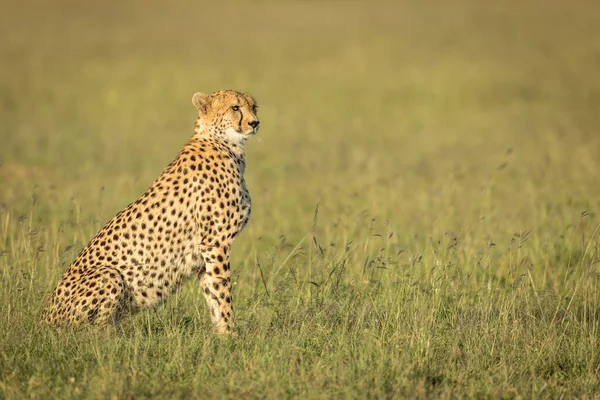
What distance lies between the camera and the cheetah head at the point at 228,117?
598 centimetres

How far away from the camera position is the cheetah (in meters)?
5.27

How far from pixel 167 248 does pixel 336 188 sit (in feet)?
13.5

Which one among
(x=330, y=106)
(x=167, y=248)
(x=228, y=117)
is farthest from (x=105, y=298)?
(x=330, y=106)

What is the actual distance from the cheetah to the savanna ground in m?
0.18

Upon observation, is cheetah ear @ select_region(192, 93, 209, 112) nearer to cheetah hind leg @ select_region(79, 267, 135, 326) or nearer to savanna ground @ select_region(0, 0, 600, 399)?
savanna ground @ select_region(0, 0, 600, 399)

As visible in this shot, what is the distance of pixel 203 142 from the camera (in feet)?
19.5

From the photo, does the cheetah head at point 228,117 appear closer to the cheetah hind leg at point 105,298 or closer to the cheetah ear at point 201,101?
the cheetah ear at point 201,101

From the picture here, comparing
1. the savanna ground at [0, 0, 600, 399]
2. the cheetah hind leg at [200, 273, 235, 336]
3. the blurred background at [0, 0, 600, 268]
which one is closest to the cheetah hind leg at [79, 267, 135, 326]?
the savanna ground at [0, 0, 600, 399]

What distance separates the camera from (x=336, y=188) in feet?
31.2

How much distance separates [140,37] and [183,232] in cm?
2007

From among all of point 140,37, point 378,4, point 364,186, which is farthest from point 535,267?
point 378,4

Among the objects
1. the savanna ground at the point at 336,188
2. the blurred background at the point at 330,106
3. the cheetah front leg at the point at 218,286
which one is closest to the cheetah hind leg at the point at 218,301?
the cheetah front leg at the point at 218,286

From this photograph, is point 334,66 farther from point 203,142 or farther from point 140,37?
point 203,142

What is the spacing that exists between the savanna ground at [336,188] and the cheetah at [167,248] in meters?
0.18
